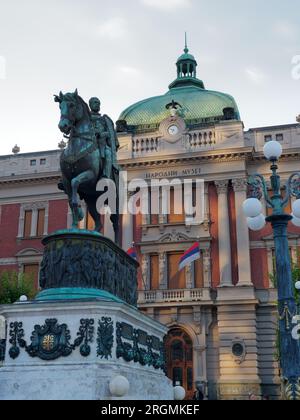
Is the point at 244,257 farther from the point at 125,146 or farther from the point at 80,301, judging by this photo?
the point at 80,301

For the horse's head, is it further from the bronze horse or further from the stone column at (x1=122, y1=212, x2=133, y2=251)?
the stone column at (x1=122, y1=212, x2=133, y2=251)

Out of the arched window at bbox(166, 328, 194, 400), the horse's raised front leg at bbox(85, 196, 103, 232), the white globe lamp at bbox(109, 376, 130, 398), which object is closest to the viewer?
the white globe lamp at bbox(109, 376, 130, 398)

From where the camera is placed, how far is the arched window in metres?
33.6

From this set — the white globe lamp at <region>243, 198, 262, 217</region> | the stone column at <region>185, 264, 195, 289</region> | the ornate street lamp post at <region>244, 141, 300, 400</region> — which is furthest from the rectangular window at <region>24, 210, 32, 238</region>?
the white globe lamp at <region>243, 198, 262, 217</region>

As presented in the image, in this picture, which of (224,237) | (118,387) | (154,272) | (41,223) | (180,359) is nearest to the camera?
(118,387)

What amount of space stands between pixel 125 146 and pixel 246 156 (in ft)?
26.1

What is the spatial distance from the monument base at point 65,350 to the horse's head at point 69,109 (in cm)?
383

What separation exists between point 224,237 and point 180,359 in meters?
7.76

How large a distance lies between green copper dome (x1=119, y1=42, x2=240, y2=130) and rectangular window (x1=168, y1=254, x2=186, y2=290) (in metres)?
9.48

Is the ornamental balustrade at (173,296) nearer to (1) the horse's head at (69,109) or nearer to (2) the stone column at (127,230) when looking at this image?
(2) the stone column at (127,230)

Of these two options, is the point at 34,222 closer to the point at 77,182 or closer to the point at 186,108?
the point at 186,108

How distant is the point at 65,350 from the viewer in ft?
32.8

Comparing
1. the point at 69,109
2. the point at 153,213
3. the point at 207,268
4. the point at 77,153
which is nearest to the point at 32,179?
the point at 153,213
